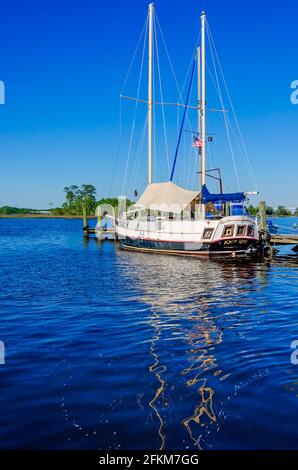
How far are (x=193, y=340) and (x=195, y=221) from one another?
22051mm

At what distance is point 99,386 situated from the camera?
25.8 ft

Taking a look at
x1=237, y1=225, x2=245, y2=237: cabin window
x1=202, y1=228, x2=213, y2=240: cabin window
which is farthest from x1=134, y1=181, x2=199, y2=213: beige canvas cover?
x1=237, y1=225, x2=245, y2=237: cabin window

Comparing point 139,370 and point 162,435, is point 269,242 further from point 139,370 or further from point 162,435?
point 162,435

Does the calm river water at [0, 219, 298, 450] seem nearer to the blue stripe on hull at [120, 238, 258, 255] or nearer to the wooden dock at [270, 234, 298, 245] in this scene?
the blue stripe on hull at [120, 238, 258, 255]

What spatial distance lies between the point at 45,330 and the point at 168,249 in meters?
24.1

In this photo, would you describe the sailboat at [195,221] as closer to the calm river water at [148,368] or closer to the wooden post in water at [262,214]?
the wooden post in water at [262,214]

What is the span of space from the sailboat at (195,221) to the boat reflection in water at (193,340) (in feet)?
24.5

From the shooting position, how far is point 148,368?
8828 mm

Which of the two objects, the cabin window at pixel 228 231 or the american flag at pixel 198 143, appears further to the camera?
the american flag at pixel 198 143

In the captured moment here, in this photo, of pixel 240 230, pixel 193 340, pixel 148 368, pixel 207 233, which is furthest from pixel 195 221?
pixel 148 368

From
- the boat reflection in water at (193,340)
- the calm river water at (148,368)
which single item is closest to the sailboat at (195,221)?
the boat reflection in water at (193,340)

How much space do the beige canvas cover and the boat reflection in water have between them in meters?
11.4

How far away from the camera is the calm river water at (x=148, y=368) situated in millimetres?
6160

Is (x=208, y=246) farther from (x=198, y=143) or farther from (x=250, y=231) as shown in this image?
(x=198, y=143)
